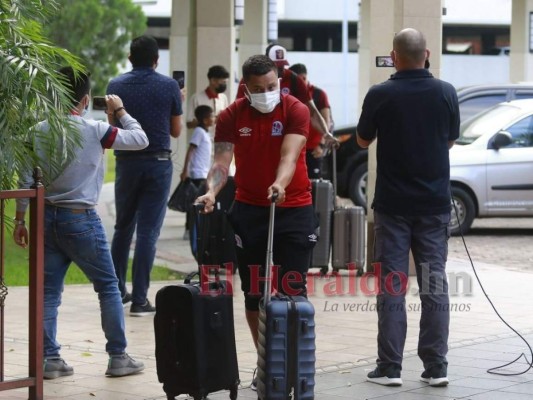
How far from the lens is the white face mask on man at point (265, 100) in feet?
23.1

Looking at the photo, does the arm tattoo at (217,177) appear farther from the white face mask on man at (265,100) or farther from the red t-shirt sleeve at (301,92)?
the red t-shirt sleeve at (301,92)

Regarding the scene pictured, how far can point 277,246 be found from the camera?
7.11 m

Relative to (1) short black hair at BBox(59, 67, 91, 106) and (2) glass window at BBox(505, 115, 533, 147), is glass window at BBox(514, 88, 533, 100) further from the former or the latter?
(1) short black hair at BBox(59, 67, 91, 106)

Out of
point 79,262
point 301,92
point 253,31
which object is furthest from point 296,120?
point 253,31

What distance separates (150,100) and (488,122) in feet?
26.2

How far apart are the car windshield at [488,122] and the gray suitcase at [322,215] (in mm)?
5124

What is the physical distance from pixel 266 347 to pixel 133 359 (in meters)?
1.93

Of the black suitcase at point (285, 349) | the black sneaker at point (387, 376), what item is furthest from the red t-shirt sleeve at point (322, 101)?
the black suitcase at point (285, 349)

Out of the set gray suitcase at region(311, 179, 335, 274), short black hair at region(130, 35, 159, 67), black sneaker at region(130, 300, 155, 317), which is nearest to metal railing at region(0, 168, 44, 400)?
black sneaker at region(130, 300, 155, 317)

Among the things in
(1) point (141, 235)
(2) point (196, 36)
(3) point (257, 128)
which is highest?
(2) point (196, 36)

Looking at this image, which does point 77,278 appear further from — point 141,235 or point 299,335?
point 299,335

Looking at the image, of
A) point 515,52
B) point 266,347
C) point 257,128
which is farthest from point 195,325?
point 515,52

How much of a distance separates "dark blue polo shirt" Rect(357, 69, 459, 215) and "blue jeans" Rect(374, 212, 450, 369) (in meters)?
0.10

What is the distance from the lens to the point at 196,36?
1686cm
